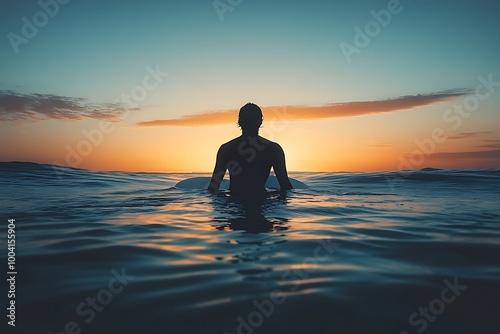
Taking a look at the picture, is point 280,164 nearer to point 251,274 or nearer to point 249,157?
point 249,157

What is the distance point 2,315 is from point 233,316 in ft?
4.22

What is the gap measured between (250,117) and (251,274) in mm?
4657

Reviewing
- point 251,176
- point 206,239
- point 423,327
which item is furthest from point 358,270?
point 251,176

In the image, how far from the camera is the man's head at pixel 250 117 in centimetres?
679

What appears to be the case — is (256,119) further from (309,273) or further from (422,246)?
(309,273)

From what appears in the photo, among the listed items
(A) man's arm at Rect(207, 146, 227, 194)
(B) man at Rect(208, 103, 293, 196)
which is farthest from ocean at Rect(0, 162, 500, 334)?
(A) man's arm at Rect(207, 146, 227, 194)

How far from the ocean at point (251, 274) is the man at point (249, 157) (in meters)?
2.06

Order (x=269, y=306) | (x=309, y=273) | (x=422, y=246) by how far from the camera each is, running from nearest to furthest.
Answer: (x=269, y=306) → (x=309, y=273) → (x=422, y=246)

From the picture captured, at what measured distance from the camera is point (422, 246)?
3449 mm

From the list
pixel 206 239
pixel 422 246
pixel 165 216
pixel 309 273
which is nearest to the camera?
pixel 309 273

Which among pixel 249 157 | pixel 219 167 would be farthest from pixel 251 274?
pixel 219 167

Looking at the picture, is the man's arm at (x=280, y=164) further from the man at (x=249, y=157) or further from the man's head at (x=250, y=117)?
the man's head at (x=250, y=117)

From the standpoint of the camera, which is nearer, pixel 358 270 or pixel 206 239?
pixel 358 270

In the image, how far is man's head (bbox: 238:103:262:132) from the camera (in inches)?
267
